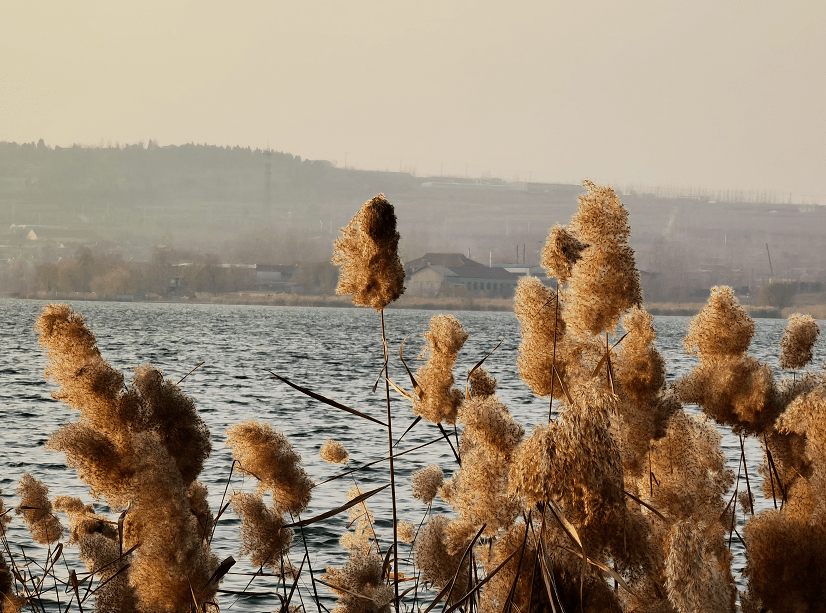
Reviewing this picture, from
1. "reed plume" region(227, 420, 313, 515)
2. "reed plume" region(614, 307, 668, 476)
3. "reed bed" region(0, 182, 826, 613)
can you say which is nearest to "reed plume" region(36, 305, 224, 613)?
"reed bed" region(0, 182, 826, 613)

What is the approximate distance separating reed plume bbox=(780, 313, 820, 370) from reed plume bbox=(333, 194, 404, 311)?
1.82 meters

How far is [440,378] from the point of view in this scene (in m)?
2.94

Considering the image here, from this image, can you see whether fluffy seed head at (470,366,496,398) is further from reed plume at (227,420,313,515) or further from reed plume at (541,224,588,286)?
reed plume at (541,224,588,286)

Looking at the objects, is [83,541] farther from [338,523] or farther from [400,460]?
[400,460]

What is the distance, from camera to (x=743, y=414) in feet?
10.1

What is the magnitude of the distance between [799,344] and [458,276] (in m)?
138

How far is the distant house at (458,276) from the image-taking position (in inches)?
5433

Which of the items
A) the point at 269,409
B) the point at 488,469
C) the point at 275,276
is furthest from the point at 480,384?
the point at 275,276

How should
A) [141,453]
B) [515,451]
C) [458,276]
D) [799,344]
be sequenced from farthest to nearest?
[458,276], [799,344], [141,453], [515,451]

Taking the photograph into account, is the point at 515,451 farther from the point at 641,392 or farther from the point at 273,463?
the point at 273,463

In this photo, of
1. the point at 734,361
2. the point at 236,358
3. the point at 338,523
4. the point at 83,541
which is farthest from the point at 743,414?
the point at 236,358

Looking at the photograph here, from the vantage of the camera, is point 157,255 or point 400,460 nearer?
point 400,460

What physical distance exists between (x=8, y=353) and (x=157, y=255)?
11495 cm

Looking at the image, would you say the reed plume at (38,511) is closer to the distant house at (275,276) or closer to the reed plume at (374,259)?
the reed plume at (374,259)
